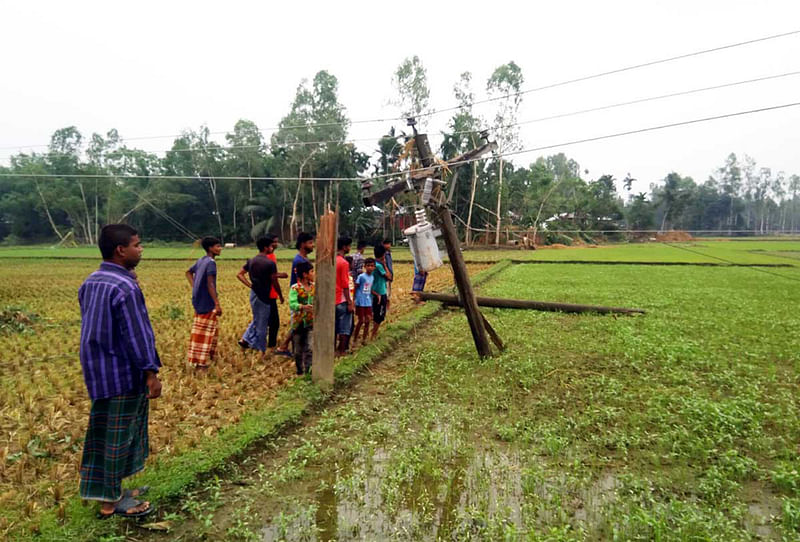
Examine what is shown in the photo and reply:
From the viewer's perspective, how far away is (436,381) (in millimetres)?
6613

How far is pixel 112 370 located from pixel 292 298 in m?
3.36

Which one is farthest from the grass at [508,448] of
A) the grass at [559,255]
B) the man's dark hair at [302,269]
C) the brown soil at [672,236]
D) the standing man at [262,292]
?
the brown soil at [672,236]

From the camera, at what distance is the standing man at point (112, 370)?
3.25 metres

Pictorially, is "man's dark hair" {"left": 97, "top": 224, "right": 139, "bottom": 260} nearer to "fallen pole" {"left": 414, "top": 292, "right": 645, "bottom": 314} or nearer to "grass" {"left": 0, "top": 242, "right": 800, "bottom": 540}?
"grass" {"left": 0, "top": 242, "right": 800, "bottom": 540}

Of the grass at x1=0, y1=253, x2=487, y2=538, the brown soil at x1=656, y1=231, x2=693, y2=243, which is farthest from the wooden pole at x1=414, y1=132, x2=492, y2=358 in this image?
the brown soil at x1=656, y1=231, x2=693, y2=243

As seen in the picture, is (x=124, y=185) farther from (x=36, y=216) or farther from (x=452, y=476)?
(x=452, y=476)

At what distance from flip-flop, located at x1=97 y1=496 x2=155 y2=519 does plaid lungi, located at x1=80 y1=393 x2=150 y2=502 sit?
6cm

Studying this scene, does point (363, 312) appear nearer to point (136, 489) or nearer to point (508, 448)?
point (508, 448)

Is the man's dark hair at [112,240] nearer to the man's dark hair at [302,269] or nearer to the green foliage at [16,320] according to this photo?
the man's dark hair at [302,269]

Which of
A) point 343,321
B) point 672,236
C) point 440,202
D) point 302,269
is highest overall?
point 672,236

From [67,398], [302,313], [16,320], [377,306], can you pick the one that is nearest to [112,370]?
[67,398]

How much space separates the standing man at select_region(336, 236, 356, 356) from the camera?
23.1 ft

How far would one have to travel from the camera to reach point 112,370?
10.8 feet

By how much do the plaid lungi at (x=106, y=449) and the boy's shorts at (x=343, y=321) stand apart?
4005mm
